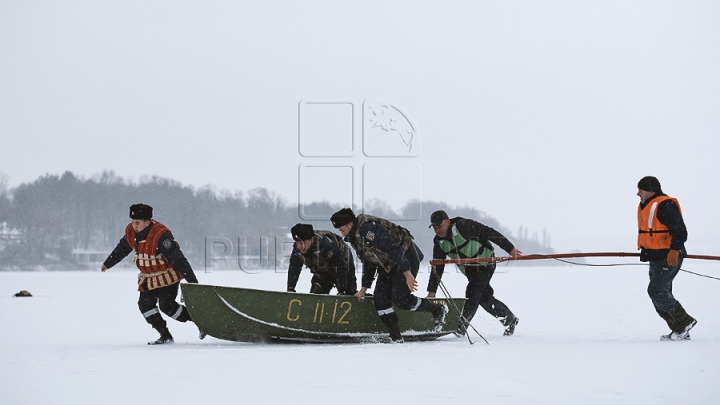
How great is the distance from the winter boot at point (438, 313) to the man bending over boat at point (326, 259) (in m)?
0.81

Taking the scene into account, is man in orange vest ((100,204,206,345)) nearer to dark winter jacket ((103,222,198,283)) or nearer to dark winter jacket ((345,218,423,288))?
dark winter jacket ((103,222,198,283))

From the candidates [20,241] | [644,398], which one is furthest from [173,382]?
[20,241]

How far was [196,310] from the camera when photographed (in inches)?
289

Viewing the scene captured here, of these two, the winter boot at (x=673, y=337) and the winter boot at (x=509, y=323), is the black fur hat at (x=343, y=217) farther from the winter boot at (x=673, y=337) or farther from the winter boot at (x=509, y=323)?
the winter boot at (x=673, y=337)

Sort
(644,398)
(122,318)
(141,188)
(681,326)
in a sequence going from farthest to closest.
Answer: (141,188)
(122,318)
(681,326)
(644,398)

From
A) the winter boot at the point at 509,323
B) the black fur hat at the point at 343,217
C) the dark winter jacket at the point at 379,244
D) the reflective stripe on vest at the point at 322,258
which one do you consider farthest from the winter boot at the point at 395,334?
the winter boot at the point at 509,323

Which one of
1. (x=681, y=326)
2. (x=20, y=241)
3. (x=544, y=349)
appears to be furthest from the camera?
(x=20, y=241)

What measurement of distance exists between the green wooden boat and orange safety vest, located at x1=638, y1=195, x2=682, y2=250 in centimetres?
232

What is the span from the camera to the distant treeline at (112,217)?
270 ft

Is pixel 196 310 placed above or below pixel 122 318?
above

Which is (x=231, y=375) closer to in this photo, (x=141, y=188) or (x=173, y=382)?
(x=173, y=382)

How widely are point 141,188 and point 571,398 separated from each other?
314ft

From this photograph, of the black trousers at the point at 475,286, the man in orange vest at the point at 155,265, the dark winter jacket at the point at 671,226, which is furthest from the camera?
the black trousers at the point at 475,286

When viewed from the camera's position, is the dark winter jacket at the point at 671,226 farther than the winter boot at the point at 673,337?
No
